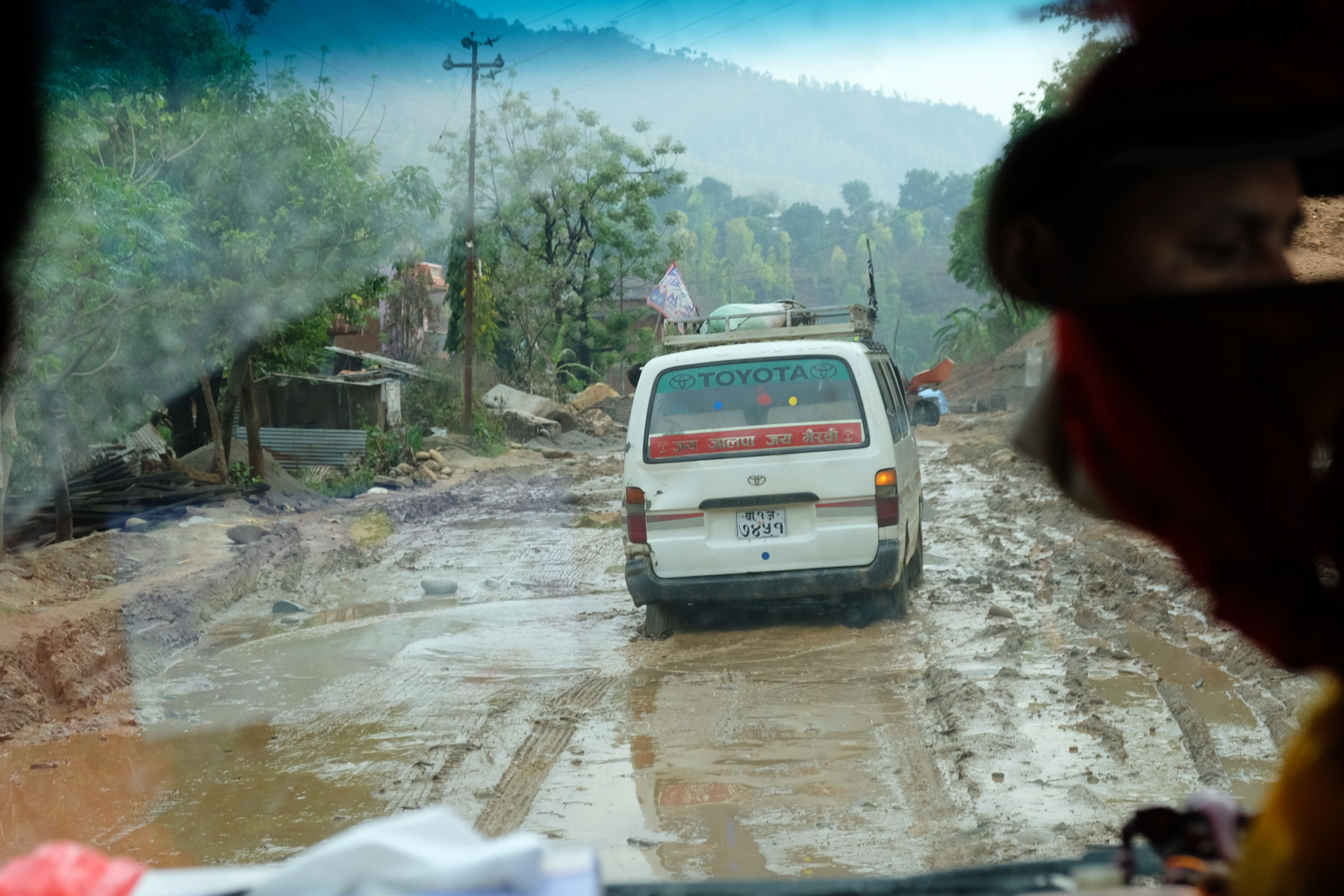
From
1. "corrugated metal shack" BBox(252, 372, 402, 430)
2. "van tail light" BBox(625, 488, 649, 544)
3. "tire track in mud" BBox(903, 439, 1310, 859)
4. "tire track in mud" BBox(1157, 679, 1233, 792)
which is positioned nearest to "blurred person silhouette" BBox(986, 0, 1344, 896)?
"tire track in mud" BBox(903, 439, 1310, 859)

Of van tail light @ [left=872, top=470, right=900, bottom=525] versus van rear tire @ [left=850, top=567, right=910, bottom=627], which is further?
van rear tire @ [left=850, top=567, right=910, bottom=627]

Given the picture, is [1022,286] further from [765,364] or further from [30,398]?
[30,398]

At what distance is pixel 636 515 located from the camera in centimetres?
776

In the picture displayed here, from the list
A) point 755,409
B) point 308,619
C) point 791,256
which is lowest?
point 308,619

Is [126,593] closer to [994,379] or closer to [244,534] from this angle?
[244,534]

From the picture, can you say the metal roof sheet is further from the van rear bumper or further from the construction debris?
the van rear bumper

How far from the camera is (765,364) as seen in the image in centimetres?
790

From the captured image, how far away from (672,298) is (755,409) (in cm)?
3064

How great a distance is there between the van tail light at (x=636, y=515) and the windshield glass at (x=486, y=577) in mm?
26

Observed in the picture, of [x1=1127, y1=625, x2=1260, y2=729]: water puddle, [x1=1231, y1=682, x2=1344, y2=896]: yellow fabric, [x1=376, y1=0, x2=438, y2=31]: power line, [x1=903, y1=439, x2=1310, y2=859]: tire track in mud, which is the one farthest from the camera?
[x1=376, y1=0, x2=438, y2=31]: power line

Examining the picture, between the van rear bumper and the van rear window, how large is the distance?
0.79 meters

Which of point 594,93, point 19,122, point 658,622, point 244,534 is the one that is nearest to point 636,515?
point 658,622

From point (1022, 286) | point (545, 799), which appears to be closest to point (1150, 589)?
point (545, 799)

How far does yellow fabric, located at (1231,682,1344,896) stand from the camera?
0.99 meters
